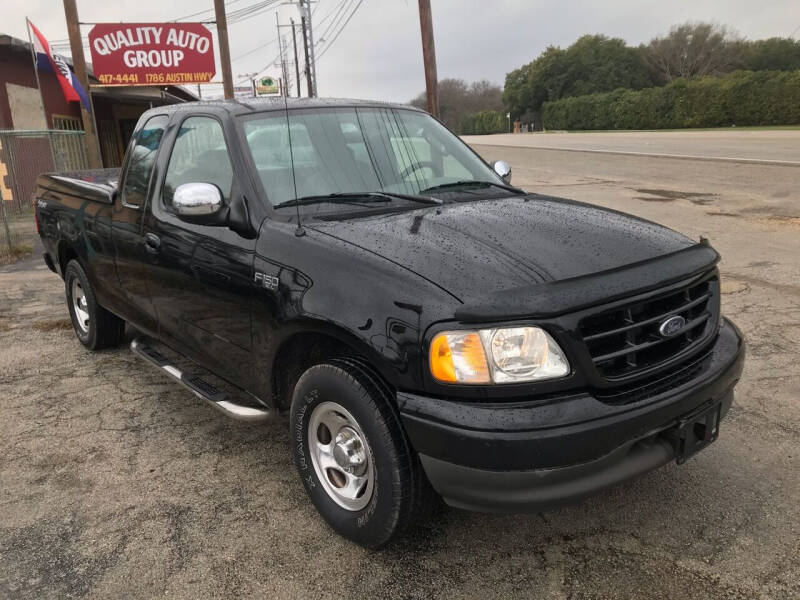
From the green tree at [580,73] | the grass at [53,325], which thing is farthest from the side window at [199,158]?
the green tree at [580,73]

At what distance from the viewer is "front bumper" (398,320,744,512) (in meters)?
2.16

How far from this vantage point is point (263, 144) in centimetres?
337

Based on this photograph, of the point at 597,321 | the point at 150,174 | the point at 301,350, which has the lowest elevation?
the point at 301,350

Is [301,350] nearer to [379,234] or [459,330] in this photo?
[379,234]

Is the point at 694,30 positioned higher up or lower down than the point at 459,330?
higher up

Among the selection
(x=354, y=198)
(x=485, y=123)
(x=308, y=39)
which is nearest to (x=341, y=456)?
(x=354, y=198)

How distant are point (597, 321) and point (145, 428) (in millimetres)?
2855

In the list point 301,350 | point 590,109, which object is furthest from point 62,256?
point 590,109

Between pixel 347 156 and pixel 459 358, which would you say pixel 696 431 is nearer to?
pixel 459 358

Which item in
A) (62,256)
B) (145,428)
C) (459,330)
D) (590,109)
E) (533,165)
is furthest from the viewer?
(590,109)

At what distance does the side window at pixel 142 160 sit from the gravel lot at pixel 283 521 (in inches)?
52.8

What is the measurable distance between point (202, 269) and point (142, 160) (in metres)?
1.28

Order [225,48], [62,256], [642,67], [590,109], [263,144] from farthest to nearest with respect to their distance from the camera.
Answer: [642,67] < [590,109] < [225,48] < [62,256] < [263,144]

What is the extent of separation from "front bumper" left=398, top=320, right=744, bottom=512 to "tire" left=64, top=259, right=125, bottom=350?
362 centimetres
